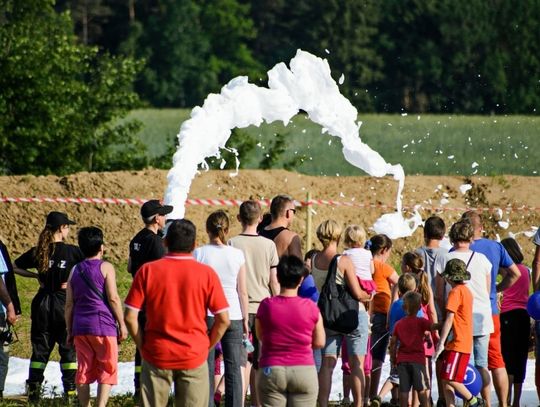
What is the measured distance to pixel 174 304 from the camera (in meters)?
7.60

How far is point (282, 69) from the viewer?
16922 mm

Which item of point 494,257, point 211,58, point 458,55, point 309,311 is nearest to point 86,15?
point 211,58

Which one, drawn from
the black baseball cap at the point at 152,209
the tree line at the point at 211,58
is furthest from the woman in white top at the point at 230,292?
the tree line at the point at 211,58

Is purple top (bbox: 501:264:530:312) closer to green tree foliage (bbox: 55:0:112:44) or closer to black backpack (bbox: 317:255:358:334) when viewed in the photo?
black backpack (bbox: 317:255:358:334)

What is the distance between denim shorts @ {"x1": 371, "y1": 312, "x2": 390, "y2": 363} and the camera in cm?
1117

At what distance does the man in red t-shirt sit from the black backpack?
213 centimetres

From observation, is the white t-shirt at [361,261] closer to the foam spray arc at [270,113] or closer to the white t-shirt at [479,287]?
the white t-shirt at [479,287]

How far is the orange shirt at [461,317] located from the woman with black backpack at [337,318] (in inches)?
27.2

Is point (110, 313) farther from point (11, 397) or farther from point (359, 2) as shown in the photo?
point (359, 2)

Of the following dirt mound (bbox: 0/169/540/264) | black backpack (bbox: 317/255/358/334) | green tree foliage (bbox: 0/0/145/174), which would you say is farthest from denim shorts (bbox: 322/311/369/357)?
green tree foliage (bbox: 0/0/145/174)

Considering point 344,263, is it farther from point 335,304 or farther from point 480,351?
point 480,351

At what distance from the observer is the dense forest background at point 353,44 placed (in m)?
49.9

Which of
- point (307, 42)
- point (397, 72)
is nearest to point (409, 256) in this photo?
point (397, 72)

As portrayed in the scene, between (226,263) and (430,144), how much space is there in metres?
33.3
